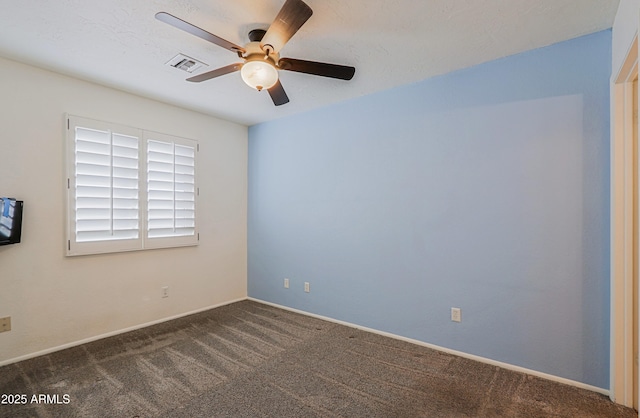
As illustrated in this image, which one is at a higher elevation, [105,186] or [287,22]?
[287,22]

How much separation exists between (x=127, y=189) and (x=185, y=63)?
58.7 inches

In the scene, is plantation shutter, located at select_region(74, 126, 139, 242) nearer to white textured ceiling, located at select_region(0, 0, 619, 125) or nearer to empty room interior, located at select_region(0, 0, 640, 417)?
empty room interior, located at select_region(0, 0, 640, 417)

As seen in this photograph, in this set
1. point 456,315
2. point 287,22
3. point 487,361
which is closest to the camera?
point 287,22

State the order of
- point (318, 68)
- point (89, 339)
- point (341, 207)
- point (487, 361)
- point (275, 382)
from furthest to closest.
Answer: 1. point (341, 207)
2. point (89, 339)
3. point (487, 361)
4. point (275, 382)
5. point (318, 68)

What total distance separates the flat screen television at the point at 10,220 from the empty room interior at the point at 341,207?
1 cm

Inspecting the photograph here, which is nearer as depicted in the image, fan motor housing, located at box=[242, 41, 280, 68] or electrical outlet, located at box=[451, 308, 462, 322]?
fan motor housing, located at box=[242, 41, 280, 68]

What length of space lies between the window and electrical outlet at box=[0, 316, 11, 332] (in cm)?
65

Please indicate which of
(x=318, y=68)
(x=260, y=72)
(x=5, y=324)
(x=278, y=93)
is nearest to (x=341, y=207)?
(x=278, y=93)

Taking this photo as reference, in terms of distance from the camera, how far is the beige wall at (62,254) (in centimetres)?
259

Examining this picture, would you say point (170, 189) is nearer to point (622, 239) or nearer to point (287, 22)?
point (287, 22)

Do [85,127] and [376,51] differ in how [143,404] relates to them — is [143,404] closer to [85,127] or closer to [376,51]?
[85,127]

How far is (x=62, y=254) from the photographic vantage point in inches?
112

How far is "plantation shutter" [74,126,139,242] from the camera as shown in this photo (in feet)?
9.60

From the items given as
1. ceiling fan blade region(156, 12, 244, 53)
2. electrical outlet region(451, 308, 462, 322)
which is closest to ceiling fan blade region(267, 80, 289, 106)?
ceiling fan blade region(156, 12, 244, 53)
